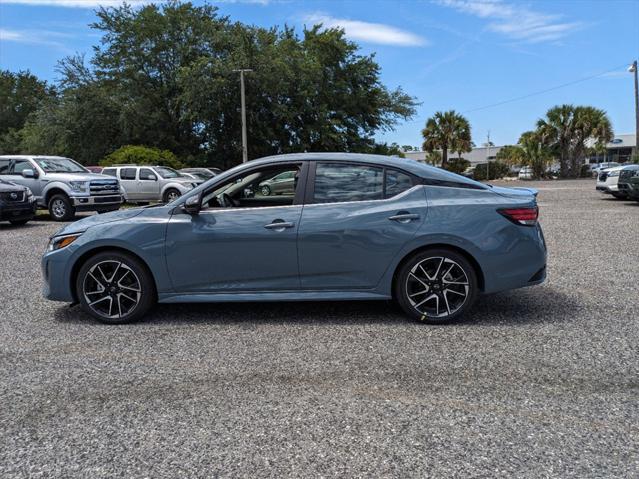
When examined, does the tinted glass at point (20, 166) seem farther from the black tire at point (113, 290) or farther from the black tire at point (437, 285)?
the black tire at point (437, 285)

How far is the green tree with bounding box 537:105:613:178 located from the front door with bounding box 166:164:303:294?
45178 millimetres

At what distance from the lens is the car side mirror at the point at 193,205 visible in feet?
16.8

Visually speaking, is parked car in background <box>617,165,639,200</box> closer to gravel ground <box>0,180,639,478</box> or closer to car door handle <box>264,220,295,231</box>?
gravel ground <box>0,180,639,478</box>

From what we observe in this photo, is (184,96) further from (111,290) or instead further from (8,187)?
(111,290)

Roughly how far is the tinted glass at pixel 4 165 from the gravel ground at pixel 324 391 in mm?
11744

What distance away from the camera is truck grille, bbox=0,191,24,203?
13.6 metres

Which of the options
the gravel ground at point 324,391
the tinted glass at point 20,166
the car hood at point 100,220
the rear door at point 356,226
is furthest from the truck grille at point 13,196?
the rear door at point 356,226

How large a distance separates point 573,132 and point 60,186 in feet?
135

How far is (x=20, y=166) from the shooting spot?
15945 millimetres

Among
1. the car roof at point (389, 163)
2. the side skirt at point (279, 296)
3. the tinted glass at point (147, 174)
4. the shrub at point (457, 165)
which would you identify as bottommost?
the side skirt at point (279, 296)

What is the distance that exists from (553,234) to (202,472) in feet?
32.3

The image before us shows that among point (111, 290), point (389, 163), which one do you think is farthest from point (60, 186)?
point (389, 163)

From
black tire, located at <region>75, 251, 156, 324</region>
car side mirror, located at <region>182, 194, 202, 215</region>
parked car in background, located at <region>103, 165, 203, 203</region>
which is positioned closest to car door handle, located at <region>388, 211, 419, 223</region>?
car side mirror, located at <region>182, 194, 202, 215</region>

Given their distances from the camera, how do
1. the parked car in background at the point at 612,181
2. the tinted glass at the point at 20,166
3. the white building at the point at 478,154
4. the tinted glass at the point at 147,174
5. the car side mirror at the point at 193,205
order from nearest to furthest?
the car side mirror at the point at 193,205, the tinted glass at the point at 20,166, the parked car in background at the point at 612,181, the tinted glass at the point at 147,174, the white building at the point at 478,154
